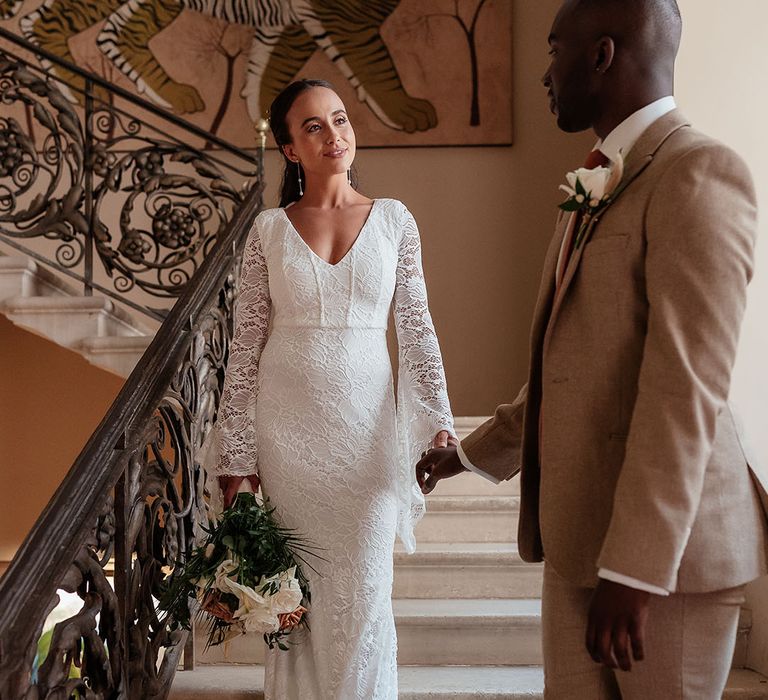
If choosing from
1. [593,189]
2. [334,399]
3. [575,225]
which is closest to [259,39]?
[334,399]

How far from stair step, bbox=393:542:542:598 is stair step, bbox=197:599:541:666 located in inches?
12.9

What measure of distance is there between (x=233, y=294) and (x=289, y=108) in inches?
54.7

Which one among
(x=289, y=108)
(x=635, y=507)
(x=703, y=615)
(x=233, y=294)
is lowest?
(x=703, y=615)

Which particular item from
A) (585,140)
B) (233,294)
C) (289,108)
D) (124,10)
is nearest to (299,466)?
(289,108)

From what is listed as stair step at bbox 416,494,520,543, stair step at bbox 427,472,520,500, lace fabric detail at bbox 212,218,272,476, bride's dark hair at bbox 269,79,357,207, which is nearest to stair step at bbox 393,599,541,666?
stair step at bbox 416,494,520,543

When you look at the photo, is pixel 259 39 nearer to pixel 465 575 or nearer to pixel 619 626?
pixel 465 575

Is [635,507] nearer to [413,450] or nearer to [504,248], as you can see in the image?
[413,450]

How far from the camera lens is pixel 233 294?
14.5 feet

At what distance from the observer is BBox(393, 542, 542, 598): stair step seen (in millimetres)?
4129

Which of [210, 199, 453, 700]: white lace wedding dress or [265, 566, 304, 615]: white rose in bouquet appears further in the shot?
[210, 199, 453, 700]: white lace wedding dress

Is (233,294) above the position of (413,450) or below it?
above

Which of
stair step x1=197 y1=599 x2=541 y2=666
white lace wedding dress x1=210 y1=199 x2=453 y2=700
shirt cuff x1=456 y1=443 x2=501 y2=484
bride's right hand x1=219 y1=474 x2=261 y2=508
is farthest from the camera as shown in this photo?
stair step x1=197 y1=599 x2=541 y2=666

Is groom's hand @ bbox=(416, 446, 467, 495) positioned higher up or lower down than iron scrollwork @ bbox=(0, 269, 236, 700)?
higher up

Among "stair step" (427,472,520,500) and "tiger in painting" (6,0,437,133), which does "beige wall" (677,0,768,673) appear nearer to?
"stair step" (427,472,520,500)
